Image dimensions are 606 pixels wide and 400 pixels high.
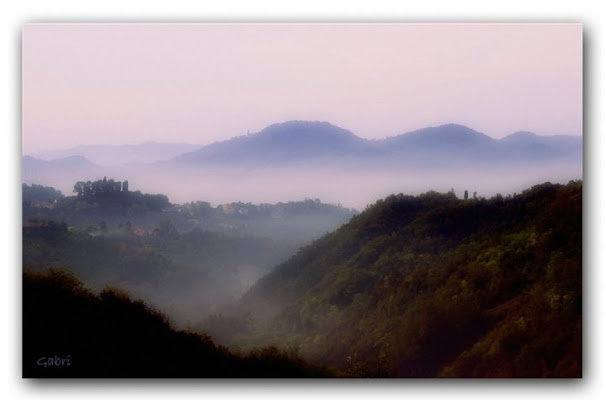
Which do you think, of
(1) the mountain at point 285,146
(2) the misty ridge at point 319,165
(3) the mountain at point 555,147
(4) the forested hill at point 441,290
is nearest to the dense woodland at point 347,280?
(4) the forested hill at point 441,290

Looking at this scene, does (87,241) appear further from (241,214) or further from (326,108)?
(326,108)

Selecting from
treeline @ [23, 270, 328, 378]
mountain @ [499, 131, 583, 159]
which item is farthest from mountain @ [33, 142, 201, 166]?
mountain @ [499, 131, 583, 159]

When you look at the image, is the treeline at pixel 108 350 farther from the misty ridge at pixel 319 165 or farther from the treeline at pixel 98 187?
the misty ridge at pixel 319 165

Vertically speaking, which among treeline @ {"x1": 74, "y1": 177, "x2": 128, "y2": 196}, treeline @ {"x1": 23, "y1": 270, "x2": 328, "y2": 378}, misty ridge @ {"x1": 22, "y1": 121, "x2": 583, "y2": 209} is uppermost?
misty ridge @ {"x1": 22, "y1": 121, "x2": 583, "y2": 209}

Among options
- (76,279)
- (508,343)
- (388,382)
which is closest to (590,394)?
(508,343)

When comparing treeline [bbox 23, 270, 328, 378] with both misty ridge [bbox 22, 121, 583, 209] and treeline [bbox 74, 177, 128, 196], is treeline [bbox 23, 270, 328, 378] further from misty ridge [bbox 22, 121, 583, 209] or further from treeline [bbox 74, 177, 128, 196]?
misty ridge [bbox 22, 121, 583, 209]

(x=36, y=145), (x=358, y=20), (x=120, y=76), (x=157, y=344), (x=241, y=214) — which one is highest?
(x=358, y=20)
